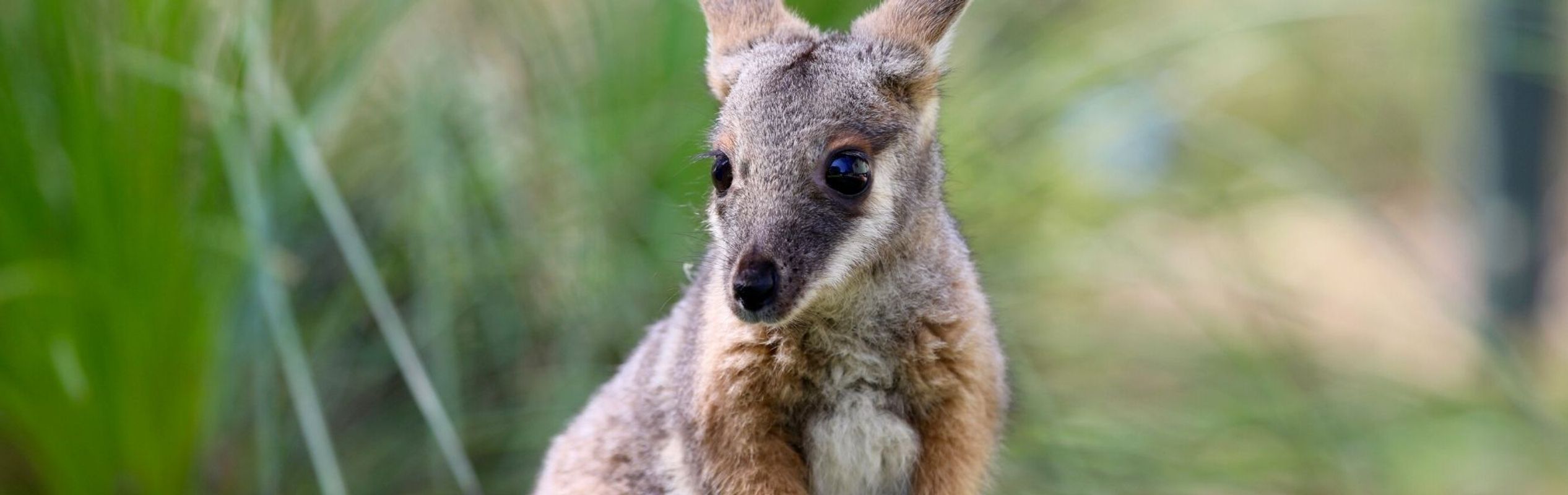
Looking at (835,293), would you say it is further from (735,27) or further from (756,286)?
(735,27)

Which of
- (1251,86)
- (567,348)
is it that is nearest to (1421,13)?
(1251,86)

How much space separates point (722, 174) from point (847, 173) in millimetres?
212

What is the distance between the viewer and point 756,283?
1.95m

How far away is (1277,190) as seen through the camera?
3.72 m

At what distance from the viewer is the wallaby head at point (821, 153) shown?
2.01 meters

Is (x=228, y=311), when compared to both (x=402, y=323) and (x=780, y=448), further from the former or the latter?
(x=780, y=448)

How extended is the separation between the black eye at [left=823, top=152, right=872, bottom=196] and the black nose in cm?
18

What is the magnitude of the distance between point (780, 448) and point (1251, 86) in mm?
4921

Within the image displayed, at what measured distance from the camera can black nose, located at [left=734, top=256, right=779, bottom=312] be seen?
1948 mm

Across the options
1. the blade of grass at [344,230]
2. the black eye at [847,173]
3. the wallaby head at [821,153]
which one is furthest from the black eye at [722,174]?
the blade of grass at [344,230]

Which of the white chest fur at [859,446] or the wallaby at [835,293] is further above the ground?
the wallaby at [835,293]

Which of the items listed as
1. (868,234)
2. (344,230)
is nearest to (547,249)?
(344,230)

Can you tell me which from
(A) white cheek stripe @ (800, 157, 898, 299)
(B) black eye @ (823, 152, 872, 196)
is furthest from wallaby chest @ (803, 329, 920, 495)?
(B) black eye @ (823, 152, 872, 196)

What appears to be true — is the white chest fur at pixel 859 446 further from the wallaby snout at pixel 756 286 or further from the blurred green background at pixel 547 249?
the blurred green background at pixel 547 249
